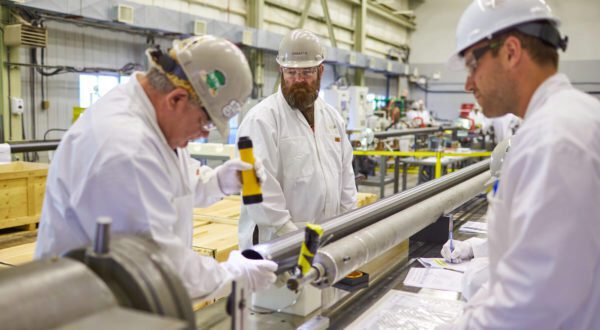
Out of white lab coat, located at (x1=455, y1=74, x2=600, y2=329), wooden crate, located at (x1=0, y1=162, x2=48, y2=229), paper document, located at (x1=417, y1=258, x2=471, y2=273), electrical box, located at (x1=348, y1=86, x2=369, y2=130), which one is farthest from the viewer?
electrical box, located at (x1=348, y1=86, x2=369, y2=130)

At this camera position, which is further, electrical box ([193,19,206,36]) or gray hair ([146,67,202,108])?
electrical box ([193,19,206,36])

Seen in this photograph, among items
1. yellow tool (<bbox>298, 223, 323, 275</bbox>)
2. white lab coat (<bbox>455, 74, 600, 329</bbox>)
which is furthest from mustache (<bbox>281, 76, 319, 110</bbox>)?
white lab coat (<bbox>455, 74, 600, 329</bbox>)

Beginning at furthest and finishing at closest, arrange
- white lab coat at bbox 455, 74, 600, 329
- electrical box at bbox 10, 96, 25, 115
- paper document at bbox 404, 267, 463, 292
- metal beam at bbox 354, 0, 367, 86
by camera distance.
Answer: metal beam at bbox 354, 0, 367, 86
electrical box at bbox 10, 96, 25, 115
paper document at bbox 404, 267, 463, 292
white lab coat at bbox 455, 74, 600, 329

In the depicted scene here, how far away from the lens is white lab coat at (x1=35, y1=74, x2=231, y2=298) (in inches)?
44.6

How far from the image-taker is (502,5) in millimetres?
1182

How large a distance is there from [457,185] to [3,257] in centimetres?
269

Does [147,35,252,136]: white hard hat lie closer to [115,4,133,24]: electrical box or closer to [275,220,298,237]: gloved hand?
[275,220,298,237]: gloved hand

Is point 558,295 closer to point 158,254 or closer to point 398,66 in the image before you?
point 158,254

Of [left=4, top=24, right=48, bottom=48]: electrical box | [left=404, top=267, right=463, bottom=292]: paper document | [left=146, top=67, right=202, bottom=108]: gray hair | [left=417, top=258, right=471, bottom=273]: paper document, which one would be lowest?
[left=404, top=267, right=463, bottom=292]: paper document

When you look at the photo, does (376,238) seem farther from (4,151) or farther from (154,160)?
(4,151)

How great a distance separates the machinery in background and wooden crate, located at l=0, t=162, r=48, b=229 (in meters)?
3.94

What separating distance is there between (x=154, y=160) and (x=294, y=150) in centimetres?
124

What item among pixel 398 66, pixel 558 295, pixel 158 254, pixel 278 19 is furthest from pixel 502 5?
pixel 398 66

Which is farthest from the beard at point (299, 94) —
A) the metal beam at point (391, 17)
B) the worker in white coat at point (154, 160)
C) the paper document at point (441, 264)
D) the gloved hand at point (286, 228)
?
the metal beam at point (391, 17)
